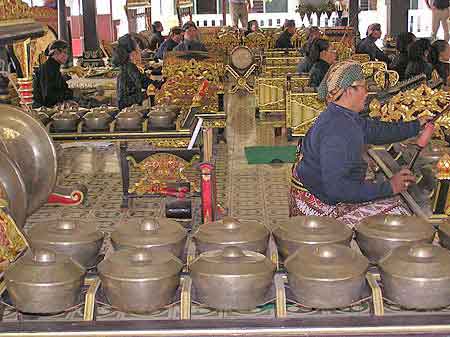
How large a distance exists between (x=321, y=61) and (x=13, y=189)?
4777 millimetres

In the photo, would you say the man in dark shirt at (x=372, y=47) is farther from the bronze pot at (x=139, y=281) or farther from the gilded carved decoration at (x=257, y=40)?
the bronze pot at (x=139, y=281)

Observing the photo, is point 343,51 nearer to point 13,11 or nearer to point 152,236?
point 13,11

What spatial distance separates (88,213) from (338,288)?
3.25 meters

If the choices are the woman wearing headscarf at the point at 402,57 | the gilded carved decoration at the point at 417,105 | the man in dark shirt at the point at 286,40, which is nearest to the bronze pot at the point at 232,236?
the gilded carved decoration at the point at 417,105

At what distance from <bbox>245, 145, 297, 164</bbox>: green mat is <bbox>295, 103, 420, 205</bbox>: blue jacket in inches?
123

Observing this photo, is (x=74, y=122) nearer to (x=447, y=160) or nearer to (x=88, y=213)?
(x=88, y=213)

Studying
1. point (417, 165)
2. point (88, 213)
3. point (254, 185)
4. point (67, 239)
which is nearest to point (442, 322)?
point (67, 239)

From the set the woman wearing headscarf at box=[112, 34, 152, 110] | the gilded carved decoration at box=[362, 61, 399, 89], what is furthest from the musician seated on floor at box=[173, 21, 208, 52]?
the gilded carved decoration at box=[362, 61, 399, 89]

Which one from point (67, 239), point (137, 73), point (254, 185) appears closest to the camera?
point (67, 239)

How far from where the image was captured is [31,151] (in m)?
2.42

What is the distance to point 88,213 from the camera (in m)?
4.65

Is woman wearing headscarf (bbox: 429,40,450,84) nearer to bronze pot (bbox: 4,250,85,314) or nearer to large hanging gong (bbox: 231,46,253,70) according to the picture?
large hanging gong (bbox: 231,46,253,70)

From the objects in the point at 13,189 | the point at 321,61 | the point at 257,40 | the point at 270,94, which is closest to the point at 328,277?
the point at 13,189

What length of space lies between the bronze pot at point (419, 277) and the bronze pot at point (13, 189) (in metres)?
0.87
